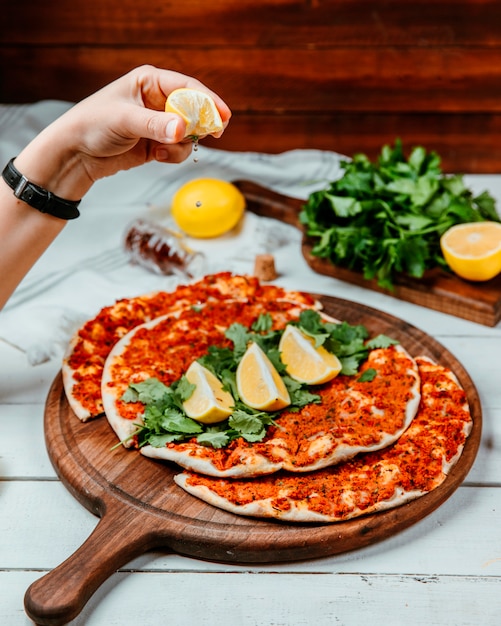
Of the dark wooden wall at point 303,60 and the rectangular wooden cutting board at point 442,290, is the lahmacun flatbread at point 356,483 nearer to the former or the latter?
the rectangular wooden cutting board at point 442,290

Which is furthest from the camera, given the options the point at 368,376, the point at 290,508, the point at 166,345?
→ the point at 166,345

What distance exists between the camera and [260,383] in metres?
2.34

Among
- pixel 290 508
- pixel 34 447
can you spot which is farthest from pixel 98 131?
pixel 290 508

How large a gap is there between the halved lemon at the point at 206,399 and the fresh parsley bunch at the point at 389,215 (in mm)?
1031

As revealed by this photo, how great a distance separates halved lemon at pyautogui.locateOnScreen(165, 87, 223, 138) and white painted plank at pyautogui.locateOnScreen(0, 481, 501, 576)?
109cm

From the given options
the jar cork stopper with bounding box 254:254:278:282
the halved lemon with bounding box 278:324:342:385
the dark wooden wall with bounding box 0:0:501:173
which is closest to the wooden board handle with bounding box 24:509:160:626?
the halved lemon with bounding box 278:324:342:385

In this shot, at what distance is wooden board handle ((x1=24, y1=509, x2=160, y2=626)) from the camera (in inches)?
68.6

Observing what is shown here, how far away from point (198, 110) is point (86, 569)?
124 centimetres

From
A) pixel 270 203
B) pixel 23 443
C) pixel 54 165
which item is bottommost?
pixel 23 443

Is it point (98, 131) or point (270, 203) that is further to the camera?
point (270, 203)

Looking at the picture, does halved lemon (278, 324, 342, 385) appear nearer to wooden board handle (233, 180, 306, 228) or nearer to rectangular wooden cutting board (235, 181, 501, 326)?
rectangular wooden cutting board (235, 181, 501, 326)

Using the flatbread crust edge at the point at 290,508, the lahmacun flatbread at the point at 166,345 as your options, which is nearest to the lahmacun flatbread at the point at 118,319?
the lahmacun flatbread at the point at 166,345

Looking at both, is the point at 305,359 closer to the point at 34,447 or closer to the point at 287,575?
the point at 287,575

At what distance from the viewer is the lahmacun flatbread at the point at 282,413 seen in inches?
83.6
